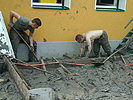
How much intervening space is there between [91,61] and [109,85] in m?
1.45

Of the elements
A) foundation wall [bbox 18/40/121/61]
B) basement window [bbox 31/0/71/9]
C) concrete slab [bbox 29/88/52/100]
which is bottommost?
concrete slab [bbox 29/88/52/100]

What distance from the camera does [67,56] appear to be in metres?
5.87

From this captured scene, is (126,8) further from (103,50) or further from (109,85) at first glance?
(109,85)

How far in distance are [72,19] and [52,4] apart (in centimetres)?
92

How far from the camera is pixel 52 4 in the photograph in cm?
596

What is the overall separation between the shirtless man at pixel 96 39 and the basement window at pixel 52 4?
128 centimetres

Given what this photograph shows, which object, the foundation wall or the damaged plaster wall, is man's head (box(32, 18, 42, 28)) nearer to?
the damaged plaster wall

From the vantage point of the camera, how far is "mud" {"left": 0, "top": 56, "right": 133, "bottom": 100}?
3285 mm

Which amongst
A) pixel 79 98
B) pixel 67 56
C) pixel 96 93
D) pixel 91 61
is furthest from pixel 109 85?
pixel 67 56

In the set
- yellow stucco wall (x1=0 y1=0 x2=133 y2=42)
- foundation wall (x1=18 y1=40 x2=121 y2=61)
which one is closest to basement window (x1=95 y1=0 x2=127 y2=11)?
yellow stucco wall (x1=0 y1=0 x2=133 y2=42)

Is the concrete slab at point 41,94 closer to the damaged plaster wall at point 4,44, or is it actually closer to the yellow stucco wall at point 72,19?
the damaged plaster wall at point 4,44

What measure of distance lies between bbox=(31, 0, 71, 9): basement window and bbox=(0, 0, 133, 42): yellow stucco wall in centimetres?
17

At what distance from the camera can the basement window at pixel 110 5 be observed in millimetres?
6547

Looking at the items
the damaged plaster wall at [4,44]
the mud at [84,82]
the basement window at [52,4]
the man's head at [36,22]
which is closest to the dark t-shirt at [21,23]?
the man's head at [36,22]
